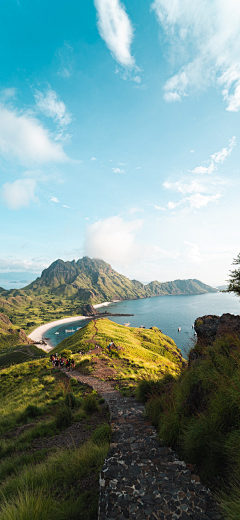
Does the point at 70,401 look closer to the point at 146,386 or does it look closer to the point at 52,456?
the point at 146,386

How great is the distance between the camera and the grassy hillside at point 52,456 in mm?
4805

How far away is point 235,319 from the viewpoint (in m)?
13.7

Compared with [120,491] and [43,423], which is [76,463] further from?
[43,423]

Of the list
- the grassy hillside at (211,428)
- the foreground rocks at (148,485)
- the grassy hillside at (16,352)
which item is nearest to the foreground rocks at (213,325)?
the grassy hillside at (211,428)

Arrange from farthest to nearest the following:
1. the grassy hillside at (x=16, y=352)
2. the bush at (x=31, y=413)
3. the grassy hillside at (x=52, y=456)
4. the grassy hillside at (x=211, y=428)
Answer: the grassy hillside at (x=16, y=352) → the bush at (x=31, y=413) → the grassy hillside at (x=52, y=456) → the grassy hillside at (x=211, y=428)

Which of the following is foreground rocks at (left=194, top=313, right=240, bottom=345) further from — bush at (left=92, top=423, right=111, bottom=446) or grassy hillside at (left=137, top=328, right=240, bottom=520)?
bush at (left=92, top=423, right=111, bottom=446)

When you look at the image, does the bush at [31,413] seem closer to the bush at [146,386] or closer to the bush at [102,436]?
the bush at [146,386]

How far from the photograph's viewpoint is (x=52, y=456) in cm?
749

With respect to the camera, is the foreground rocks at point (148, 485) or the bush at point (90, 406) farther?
the bush at point (90, 406)

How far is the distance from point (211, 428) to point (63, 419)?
9779 millimetres

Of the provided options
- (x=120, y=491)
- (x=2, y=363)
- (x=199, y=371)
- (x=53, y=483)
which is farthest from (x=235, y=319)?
(x=2, y=363)

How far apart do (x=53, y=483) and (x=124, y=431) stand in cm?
310

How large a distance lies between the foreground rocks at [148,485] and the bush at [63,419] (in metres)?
5.60

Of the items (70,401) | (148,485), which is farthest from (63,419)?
(148,485)
